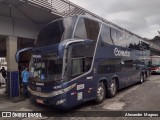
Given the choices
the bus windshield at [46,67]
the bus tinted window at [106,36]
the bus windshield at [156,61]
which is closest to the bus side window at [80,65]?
the bus windshield at [46,67]

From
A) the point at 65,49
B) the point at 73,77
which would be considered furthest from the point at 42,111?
the point at 65,49

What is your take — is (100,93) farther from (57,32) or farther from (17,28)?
(17,28)

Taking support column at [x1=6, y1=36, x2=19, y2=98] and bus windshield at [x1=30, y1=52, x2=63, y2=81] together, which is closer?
bus windshield at [x1=30, y1=52, x2=63, y2=81]

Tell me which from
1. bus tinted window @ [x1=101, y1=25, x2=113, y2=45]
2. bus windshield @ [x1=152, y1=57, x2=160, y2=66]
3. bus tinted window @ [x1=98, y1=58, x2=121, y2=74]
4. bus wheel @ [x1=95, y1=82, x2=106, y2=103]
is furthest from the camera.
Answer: bus windshield @ [x1=152, y1=57, x2=160, y2=66]

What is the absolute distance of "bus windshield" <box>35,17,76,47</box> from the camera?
24.8 ft

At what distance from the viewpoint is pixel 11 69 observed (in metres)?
10.8

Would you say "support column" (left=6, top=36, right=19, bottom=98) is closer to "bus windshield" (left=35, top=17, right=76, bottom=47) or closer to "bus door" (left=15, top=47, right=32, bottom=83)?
"bus door" (left=15, top=47, right=32, bottom=83)

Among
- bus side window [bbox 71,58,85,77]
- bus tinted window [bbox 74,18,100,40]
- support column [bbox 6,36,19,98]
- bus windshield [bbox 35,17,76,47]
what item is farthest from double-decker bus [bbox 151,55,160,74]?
bus windshield [bbox 35,17,76,47]

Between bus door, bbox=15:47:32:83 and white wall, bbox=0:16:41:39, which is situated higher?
white wall, bbox=0:16:41:39

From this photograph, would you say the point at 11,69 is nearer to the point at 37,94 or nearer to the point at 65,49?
the point at 37,94

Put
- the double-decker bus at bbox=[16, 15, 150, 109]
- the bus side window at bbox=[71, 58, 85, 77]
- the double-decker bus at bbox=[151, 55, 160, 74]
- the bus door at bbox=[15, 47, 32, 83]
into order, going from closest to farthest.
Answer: the double-decker bus at bbox=[16, 15, 150, 109] < the bus side window at bbox=[71, 58, 85, 77] < the bus door at bbox=[15, 47, 32, 83] < the double-decker bus at bbox=[151, 55, 160, 74]

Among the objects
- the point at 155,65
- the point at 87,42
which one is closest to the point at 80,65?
the point at 87,42

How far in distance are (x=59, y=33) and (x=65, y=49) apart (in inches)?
42.8

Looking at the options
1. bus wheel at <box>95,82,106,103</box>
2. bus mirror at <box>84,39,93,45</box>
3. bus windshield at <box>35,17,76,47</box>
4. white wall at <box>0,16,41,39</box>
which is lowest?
bus wheel at <box>95,82,106,103</box>
